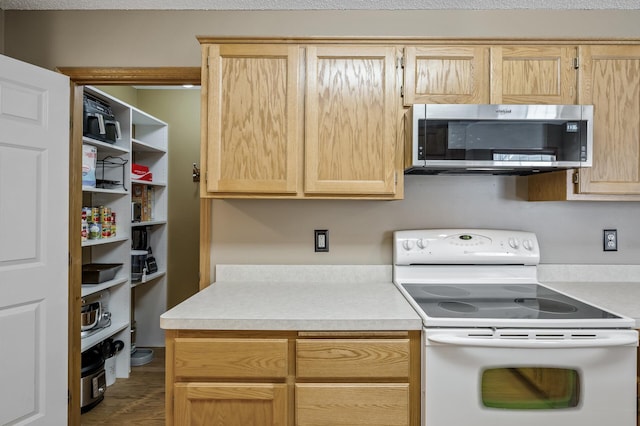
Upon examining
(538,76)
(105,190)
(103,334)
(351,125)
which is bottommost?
(103,334)

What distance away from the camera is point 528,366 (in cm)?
137

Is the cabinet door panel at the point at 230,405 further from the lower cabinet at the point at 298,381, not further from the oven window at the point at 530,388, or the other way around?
the oven window at the point at 530,388

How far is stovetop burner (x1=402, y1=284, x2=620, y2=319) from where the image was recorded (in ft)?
4.71

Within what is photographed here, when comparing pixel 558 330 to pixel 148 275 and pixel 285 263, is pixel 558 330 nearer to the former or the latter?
pixel 285 263

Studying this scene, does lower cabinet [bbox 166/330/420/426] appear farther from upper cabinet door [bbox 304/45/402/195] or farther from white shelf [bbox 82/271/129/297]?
white shelf [bbox 82/271/129/297]

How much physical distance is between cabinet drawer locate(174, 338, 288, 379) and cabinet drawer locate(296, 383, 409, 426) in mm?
133

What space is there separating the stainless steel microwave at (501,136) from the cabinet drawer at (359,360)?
75 cm

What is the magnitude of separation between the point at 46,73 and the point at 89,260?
1412mm

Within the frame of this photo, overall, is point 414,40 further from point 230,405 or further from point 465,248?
point 230,405

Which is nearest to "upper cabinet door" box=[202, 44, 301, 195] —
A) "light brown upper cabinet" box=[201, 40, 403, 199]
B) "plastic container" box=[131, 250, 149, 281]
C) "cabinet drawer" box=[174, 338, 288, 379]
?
"light brown upper cabinet" box=[201, 40, 403, 199]

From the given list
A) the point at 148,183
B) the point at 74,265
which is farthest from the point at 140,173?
the point at 74,265

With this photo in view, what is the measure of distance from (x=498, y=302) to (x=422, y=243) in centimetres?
47

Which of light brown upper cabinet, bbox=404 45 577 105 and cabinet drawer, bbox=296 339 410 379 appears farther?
light brown upper cabinet, bbox=404 45 577 105

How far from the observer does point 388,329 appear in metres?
1.38
